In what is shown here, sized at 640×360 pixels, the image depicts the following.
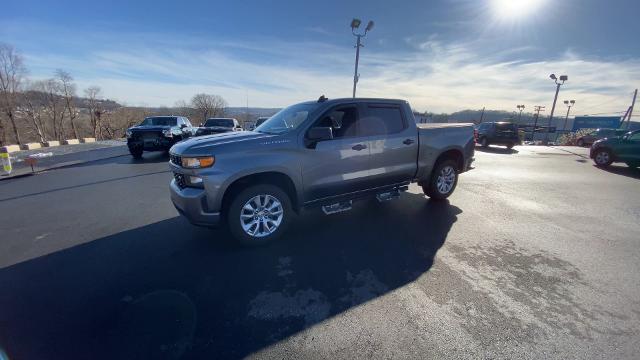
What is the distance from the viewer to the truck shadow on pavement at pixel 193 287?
2.29 metres

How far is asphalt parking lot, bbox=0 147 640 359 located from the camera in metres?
2.28

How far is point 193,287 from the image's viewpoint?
2.99 meters

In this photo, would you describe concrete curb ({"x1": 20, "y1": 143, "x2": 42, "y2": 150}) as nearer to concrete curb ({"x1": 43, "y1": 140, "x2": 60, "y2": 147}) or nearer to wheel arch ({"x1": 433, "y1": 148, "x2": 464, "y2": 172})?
concrete curb ({"x1": 43, "y1": 140, "x2": 60, "y2": 147})

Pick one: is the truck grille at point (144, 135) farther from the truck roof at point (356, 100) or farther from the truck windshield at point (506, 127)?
the truck windshield at point (506, 127)

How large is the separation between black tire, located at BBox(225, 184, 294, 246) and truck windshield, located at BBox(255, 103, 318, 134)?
90 centimetres

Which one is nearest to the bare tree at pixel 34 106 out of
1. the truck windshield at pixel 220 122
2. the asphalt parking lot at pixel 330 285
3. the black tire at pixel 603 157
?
A: the truck windshield at pixel 220 122

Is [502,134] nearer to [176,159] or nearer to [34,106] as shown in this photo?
[176,159]

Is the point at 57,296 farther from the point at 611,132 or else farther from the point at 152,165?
the point at 611,132

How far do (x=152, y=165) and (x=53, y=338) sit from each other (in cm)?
967

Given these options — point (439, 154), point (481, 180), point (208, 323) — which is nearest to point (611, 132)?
point (481, 180)

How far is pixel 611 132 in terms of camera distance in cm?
2200

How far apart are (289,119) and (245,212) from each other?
5.73ft

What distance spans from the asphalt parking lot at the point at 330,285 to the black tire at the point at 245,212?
0.47 ft

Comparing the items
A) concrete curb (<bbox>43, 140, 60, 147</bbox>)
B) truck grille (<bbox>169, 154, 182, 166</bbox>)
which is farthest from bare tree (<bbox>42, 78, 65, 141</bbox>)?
truck grille (<bbox>169, 154, 182, 166</bbox>)
